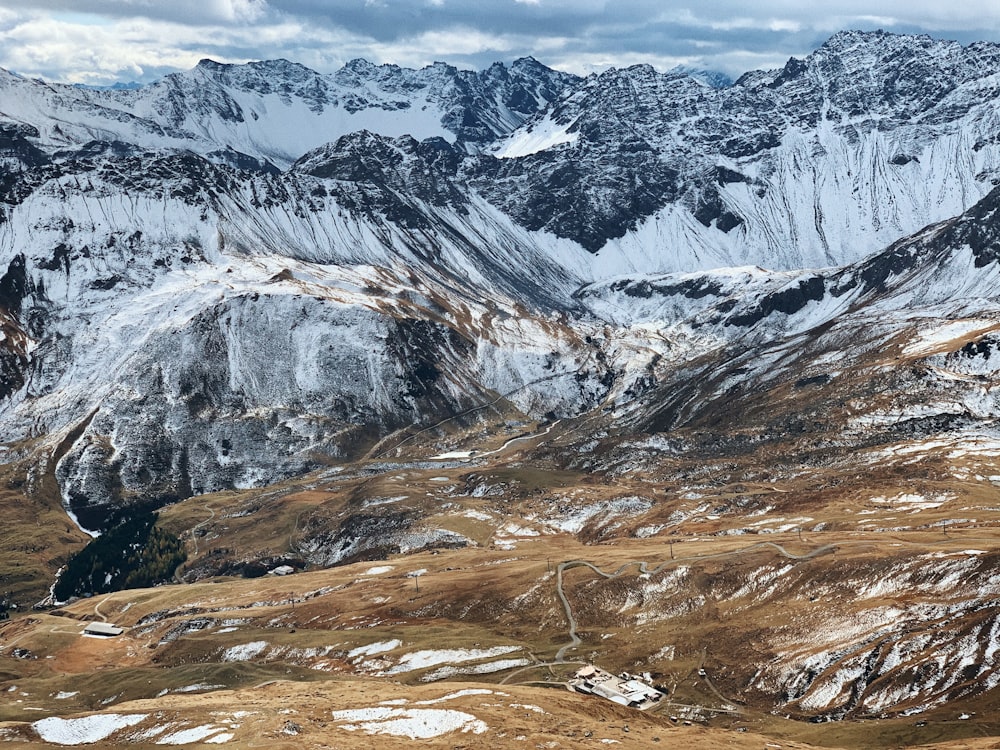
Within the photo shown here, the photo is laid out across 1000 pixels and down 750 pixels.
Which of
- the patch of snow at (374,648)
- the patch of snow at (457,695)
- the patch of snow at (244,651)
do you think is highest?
the patch of snow at (457,695)

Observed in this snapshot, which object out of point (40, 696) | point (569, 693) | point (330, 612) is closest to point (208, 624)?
point (330, 612)

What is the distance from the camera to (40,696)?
164 metres

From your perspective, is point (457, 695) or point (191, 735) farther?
point (457, 695)

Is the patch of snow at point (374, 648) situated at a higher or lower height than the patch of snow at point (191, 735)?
lower

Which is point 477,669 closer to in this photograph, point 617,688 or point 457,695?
point 617,688

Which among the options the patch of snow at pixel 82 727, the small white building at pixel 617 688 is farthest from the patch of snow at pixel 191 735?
→ the small white building at pixel 617 688

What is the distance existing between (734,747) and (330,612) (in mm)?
105428

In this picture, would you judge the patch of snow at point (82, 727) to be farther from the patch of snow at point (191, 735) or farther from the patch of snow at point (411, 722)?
the patch of snow at point (411, 722)

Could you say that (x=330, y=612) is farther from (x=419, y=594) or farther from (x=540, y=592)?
(x=540, y=592)

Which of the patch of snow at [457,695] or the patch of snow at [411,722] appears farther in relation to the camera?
the patch of snow at [457,695]

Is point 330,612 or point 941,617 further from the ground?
point 941,617

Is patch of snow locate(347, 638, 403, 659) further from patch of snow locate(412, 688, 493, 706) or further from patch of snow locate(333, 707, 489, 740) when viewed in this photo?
patch of snow locate(333, 707, 489, 740)

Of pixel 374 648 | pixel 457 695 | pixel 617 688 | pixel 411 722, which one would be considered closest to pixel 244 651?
pixel 374 648

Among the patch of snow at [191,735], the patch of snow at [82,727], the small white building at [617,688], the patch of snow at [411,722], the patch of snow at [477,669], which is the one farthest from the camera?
the patch of snow at [477,669]
